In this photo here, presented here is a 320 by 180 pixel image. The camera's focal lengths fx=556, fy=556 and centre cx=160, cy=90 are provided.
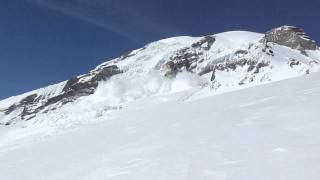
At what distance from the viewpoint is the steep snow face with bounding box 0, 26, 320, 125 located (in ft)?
176

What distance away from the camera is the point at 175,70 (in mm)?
68812

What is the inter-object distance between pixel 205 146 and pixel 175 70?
2369 inches

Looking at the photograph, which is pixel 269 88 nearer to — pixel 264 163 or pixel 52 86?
pixel 264 163

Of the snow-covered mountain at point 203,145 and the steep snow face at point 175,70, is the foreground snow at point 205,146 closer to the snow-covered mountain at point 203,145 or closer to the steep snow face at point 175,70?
the snow-covered mountain at point 203,145

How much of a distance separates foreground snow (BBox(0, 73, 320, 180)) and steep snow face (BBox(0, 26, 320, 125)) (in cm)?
2957

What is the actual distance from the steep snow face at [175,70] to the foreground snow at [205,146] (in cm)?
2957

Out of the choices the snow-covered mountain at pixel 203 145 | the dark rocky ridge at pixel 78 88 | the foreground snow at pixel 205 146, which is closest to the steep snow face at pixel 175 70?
the dark rocky ridge at pixel 78 88

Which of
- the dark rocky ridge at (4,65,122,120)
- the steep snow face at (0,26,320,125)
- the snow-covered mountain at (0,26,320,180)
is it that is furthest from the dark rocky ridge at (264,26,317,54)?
the snow-covered mountain at (0,26,320,180)

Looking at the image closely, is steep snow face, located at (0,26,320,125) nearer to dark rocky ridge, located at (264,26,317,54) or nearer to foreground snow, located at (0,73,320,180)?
dark rocky ridge, located at (264,26,317,54)

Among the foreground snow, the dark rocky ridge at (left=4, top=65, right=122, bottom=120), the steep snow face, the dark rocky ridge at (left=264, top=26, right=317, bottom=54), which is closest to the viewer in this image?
the foreground snow

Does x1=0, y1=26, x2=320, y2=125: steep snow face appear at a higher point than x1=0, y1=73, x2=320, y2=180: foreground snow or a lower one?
higher

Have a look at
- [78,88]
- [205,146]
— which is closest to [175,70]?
[78,88]

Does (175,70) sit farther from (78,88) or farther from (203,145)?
(203,145)

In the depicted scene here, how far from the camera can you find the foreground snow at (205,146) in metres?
6.97
